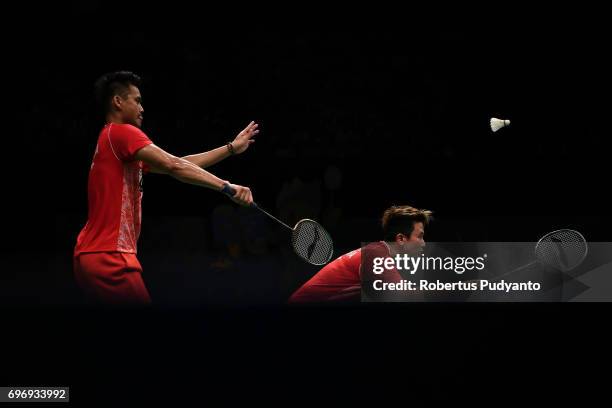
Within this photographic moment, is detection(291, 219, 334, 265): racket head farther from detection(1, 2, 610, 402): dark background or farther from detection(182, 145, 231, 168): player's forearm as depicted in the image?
detection(1, 2, 610, 402): dark background

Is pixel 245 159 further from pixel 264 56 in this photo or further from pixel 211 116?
pixel 264 56

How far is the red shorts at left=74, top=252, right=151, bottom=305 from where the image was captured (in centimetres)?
235

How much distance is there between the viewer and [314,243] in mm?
3031

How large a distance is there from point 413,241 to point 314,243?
1.36 feet

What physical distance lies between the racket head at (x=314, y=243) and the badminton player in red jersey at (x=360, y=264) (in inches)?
1.7

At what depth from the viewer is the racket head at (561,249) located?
337 cm

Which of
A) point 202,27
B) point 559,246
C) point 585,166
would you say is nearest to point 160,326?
point 559,246

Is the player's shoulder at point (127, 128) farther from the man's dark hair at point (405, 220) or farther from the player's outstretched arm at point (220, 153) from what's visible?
the man's dark hair at point (405, 220)

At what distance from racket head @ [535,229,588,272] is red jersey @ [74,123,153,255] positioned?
177 cm

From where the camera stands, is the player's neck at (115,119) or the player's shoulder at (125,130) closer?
the player's shoulder at (125,130)

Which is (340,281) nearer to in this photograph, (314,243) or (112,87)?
(314,243)

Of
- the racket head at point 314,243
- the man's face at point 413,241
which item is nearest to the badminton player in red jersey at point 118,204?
the racket head at point 314,243

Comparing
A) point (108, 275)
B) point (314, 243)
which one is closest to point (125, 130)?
point (108, 275)

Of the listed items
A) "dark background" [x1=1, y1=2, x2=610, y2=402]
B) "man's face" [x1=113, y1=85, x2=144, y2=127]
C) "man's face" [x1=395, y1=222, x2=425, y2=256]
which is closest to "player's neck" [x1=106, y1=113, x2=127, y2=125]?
"man's face" [x1=113, y1=85, x2=144, y2=127]
